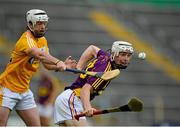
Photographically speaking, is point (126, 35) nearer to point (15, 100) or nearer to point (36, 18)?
point (15, 100)

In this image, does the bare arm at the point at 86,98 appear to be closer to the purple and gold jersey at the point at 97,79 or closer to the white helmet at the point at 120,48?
the purple and gold jersey at the point at 97,79

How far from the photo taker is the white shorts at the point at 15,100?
7.94 meters

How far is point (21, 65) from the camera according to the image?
787cm

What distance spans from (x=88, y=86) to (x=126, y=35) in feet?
30.2

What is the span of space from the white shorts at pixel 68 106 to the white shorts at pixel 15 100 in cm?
40

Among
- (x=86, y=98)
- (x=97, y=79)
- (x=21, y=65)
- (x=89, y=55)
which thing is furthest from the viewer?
(x=89, y=55)

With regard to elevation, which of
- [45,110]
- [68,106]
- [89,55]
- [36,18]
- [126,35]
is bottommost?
[45,110]

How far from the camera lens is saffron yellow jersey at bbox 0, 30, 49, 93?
25.5 feet

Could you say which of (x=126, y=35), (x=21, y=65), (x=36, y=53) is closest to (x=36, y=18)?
(x=36, y=53)

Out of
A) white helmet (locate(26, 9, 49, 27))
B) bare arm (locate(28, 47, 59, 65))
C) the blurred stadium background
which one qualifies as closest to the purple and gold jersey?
bare arm (locate(28, 47, 59, 65))

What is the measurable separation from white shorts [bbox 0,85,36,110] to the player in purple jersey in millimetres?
389

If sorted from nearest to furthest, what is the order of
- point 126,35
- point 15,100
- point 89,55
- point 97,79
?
point 97,79, point 15,100, point 89,55, point 126,35

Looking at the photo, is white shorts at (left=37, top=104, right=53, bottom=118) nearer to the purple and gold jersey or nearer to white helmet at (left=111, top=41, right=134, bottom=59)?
the purple and gold jersey

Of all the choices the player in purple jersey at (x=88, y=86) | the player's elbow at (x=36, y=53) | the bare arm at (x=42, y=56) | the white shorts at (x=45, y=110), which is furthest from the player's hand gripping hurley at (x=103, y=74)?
the white shorts at (x=45, y=110)
